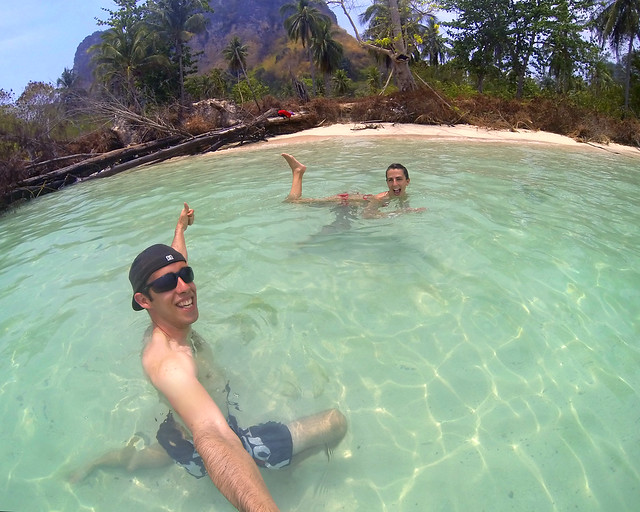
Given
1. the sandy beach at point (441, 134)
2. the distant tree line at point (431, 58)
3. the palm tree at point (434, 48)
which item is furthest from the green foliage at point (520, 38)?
the sandy beach at point (441, 134)

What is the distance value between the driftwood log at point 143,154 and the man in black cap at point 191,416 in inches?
419

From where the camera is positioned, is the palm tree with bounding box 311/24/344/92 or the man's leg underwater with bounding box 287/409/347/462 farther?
the palm tree with bounding box 311/24/344/92

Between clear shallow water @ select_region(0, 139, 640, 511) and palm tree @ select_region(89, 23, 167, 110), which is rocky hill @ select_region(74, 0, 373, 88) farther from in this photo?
clear shallow water @ select_region(0, 139, 640, 511)

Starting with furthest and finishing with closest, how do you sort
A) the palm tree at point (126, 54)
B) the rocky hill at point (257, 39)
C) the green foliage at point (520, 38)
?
the rocky hill at point (257, 39)
the palm tree at point (126, 54)
the green foliage at point (520, 38)

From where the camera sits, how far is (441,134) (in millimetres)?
15289

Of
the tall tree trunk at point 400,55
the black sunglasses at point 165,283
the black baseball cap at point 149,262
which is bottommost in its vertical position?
the black sunglasses at point 165,283

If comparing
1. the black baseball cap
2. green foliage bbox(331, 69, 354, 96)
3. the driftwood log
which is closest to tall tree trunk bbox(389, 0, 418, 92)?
the driftwood log

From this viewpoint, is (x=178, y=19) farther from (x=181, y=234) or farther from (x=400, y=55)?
(x=181, y=234)

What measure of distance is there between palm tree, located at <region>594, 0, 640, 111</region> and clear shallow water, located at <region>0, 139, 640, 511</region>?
29801 mm

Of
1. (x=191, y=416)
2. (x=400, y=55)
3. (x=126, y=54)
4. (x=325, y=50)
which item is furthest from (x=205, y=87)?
(x=191, y=416)

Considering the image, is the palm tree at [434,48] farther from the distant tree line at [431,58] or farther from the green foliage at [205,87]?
the green foliage at [205,87]

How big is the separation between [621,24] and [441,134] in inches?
923

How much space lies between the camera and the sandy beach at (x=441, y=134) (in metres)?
14.0

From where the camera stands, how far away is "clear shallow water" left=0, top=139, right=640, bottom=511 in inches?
90.2
